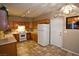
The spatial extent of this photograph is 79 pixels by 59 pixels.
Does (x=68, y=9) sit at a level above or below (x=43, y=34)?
above

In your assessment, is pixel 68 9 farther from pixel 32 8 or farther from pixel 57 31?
pixel 32 8

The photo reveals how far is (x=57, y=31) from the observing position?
143 centimetres

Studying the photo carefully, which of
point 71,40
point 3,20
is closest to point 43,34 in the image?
point 71,40

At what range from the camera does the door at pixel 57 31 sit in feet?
4.56

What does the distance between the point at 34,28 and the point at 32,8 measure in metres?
0.28

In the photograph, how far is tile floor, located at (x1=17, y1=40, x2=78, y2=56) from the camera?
4.44ft

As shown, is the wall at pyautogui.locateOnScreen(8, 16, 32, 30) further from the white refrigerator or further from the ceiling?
the white refrigerator

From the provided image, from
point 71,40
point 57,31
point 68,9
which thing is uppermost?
point 68,9

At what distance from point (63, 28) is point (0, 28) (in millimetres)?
Result: 825

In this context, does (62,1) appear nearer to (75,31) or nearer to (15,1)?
(75,31)

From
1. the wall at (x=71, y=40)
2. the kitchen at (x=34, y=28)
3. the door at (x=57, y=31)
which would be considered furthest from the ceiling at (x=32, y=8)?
the wall at (x=71, y=40)

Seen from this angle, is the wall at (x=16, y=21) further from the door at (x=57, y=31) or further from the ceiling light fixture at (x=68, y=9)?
the ceiling light fixture at (x=68, y=9)

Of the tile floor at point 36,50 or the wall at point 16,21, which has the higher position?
the wall at point 16,21

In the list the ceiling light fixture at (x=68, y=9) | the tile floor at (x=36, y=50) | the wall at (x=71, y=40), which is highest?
the ceiling light fixture at (x=68, y=9)
